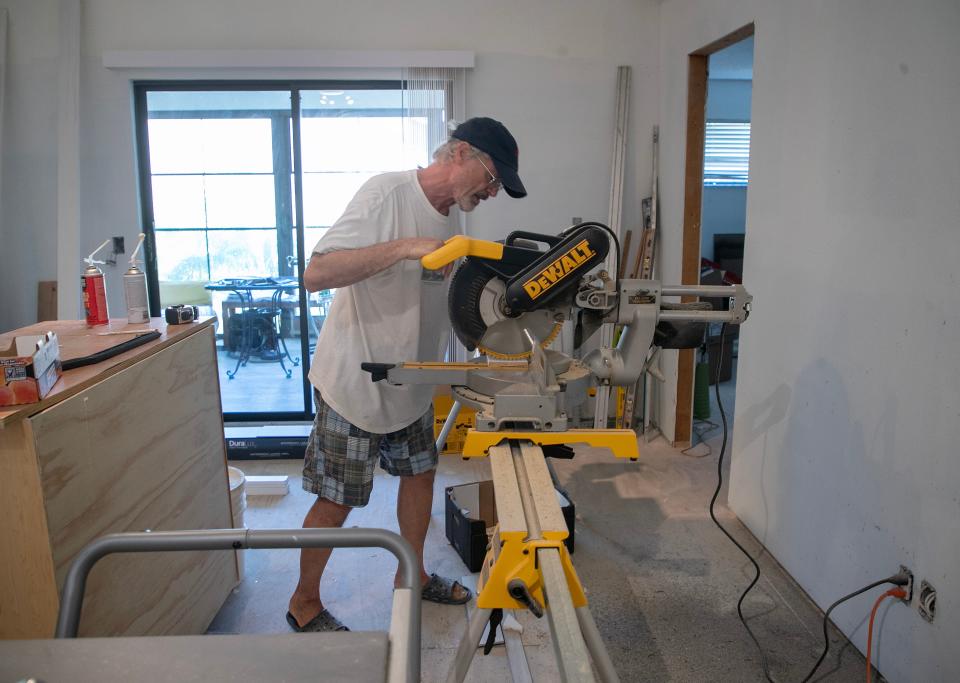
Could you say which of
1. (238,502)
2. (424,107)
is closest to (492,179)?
(238,502)

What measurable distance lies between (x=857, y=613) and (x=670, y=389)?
192 cm

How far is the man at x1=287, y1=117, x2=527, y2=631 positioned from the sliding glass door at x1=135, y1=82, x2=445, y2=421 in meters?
2.07

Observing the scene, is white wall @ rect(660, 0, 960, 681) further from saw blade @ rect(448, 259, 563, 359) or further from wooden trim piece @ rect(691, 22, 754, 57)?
saw blade @ rect(448, 259, 563, 359)

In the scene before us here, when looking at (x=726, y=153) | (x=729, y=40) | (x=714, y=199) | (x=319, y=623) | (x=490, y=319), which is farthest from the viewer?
(x=714, y=199)

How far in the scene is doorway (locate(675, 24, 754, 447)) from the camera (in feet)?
11.6

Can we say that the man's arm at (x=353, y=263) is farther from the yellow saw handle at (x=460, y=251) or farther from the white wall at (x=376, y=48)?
the white wall at (x=376, y=48)

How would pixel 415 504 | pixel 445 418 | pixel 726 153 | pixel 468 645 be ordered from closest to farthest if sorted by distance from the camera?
pixel 468 645 < pixel 415 504 < pixel 445 418 < pixel 726 153

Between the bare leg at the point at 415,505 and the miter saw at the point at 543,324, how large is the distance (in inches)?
27.4

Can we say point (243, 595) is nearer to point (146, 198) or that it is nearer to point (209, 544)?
point (209, 544)

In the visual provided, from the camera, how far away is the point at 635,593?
7.72ft

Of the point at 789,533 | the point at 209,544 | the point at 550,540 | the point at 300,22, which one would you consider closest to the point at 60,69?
the point at 300,22

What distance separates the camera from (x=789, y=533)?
8.02 feet

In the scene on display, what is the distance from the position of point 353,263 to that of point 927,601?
5.70 ft

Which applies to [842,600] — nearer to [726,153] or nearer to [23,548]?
[23,548]
